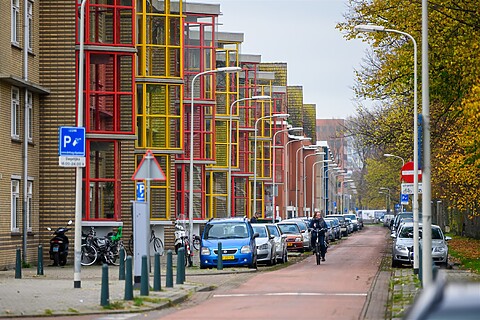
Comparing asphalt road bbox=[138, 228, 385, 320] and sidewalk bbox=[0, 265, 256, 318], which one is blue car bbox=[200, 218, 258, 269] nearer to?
asphalt road bbox=[138, 228, 385, 320]

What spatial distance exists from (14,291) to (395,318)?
8854 millimetres

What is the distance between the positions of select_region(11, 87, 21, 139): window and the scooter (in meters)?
3.27

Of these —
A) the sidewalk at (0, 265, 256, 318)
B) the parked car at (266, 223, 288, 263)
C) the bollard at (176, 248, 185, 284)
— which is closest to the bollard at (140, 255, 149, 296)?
the sidewalk at (0, 265, 256, 318)

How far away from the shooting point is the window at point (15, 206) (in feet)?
110

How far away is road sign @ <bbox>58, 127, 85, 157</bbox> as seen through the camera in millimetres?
23250

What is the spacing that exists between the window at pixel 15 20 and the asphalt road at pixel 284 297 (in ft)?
32.5

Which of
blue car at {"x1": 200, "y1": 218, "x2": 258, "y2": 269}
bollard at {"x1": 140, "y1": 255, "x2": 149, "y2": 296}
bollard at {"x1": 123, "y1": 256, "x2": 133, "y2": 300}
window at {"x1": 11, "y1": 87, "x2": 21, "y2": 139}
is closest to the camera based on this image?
bollard at {"x1": 123, "y1": 256, "x2": 133, "y2": 300}

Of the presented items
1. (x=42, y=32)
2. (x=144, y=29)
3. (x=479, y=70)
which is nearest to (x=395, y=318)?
(x=479, y=70)

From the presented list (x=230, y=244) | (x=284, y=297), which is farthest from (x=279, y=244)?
(x=284, y=297)

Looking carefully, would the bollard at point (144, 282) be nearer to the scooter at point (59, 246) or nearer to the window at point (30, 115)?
the scooter at point (59, 246)

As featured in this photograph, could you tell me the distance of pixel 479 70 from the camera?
104 feet

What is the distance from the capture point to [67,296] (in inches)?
837

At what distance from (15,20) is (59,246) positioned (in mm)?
7104

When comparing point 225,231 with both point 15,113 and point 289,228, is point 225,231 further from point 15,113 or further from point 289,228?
point 289,228
